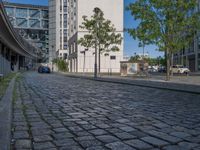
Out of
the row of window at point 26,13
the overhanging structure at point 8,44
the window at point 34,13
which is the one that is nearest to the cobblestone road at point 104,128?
the overhanging structure at point 8,44

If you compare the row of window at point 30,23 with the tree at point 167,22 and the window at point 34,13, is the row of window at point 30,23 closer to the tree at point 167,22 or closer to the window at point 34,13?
the window at point 34,13

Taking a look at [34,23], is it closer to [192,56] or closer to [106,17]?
[106,17]

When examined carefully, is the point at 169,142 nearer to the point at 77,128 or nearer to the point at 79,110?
the point at 77,128

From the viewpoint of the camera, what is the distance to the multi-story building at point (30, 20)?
13725 centimetres

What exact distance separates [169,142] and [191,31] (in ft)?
64.5

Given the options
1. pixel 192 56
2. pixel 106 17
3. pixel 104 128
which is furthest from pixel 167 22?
pixel 192 56

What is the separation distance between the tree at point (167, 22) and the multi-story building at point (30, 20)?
11817cm

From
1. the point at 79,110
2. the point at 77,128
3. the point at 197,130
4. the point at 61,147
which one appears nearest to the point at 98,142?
the point at 61,147

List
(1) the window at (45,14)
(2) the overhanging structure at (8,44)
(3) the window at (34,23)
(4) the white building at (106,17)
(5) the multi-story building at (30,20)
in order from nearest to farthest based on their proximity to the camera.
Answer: (2) the overhanging structure at (8,44) → (4) the white building at (106,17) → (5) the multi-story building at (30,20) → (3) the window at (34,23) → (1) the window at (45,14)

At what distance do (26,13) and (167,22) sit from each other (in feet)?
420

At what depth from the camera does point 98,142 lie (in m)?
4.74

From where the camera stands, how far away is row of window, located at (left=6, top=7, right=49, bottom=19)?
5340 inches

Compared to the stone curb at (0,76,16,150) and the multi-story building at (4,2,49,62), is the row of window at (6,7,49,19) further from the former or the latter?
the stone curb at (0,76,16,150)

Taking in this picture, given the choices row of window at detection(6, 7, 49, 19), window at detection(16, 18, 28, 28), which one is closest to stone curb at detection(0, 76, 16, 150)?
row of window at detection(6, 7, 49, 19)
